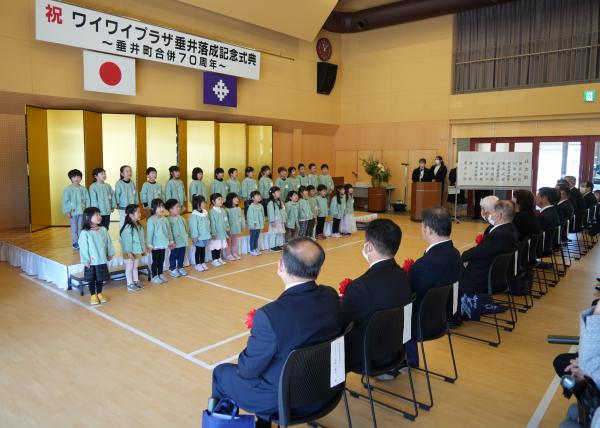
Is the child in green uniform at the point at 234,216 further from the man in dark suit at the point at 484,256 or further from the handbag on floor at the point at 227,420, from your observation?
the handbag on floor at the point at 227,420

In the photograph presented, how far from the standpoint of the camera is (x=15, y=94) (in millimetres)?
7824

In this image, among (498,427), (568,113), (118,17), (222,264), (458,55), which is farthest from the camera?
(458,55)

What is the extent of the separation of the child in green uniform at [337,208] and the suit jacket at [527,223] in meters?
Result: 4.64

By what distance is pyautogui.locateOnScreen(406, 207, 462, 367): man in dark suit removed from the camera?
3434mm

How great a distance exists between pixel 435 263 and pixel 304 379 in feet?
5.47

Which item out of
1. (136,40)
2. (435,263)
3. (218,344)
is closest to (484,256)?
(435,263)

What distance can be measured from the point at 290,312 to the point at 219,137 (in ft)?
32.7

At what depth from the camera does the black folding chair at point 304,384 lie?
2107 millimetres

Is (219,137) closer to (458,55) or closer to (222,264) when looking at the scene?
(222,264)

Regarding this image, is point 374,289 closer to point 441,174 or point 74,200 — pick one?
point 74,200

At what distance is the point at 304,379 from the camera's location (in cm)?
219

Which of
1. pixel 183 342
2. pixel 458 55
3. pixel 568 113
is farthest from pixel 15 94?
pixel 568 113

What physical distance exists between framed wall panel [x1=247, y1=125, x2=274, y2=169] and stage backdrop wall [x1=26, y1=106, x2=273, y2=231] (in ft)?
0.35

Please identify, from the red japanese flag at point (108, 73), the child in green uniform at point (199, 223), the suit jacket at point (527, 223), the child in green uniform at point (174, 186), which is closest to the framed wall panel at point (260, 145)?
the child in green uniform at point (174, 186)
